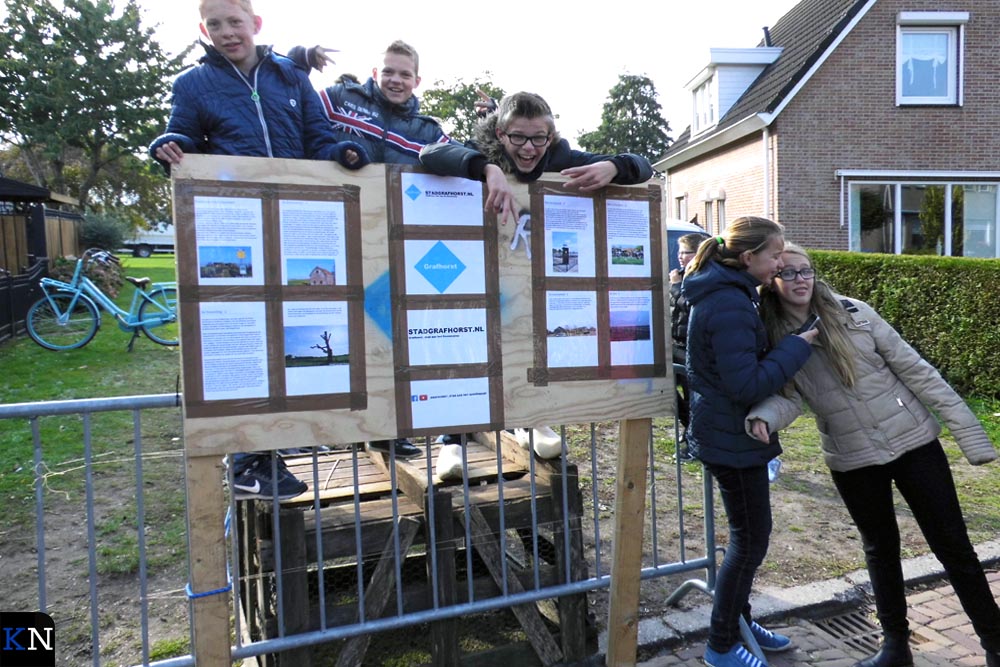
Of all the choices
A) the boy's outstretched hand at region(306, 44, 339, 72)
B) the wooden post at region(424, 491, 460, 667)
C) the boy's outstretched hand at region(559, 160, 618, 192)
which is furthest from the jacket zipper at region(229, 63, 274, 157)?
the wooden post at region(424, 491, 460, 667)

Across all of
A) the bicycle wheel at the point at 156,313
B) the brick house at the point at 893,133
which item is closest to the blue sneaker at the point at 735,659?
the bicycle wheel at the point at 156,313

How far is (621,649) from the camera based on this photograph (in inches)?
127

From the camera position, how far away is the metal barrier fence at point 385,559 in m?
2.84

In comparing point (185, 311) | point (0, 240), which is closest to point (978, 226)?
point (185, 311)

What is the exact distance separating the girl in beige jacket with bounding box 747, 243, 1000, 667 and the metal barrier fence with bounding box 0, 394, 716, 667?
71 centimetres

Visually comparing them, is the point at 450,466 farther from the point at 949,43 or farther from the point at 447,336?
the point at 949,43

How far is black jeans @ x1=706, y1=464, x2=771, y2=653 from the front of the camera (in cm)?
299

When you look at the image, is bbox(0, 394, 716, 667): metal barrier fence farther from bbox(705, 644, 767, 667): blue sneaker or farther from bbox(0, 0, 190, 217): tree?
bbox(0, 0, 190, 217): tree

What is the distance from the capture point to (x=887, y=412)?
3.02 metres

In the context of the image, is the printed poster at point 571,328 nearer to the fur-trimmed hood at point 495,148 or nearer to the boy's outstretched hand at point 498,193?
the boy's outstretched hand at point 498,193

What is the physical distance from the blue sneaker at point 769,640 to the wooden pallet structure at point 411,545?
791 millimetres

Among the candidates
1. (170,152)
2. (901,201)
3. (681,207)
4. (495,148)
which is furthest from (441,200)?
(681,207)

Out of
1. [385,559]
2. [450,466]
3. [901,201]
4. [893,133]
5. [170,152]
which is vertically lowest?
[385,559]

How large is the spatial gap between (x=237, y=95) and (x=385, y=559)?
191 centimetres
